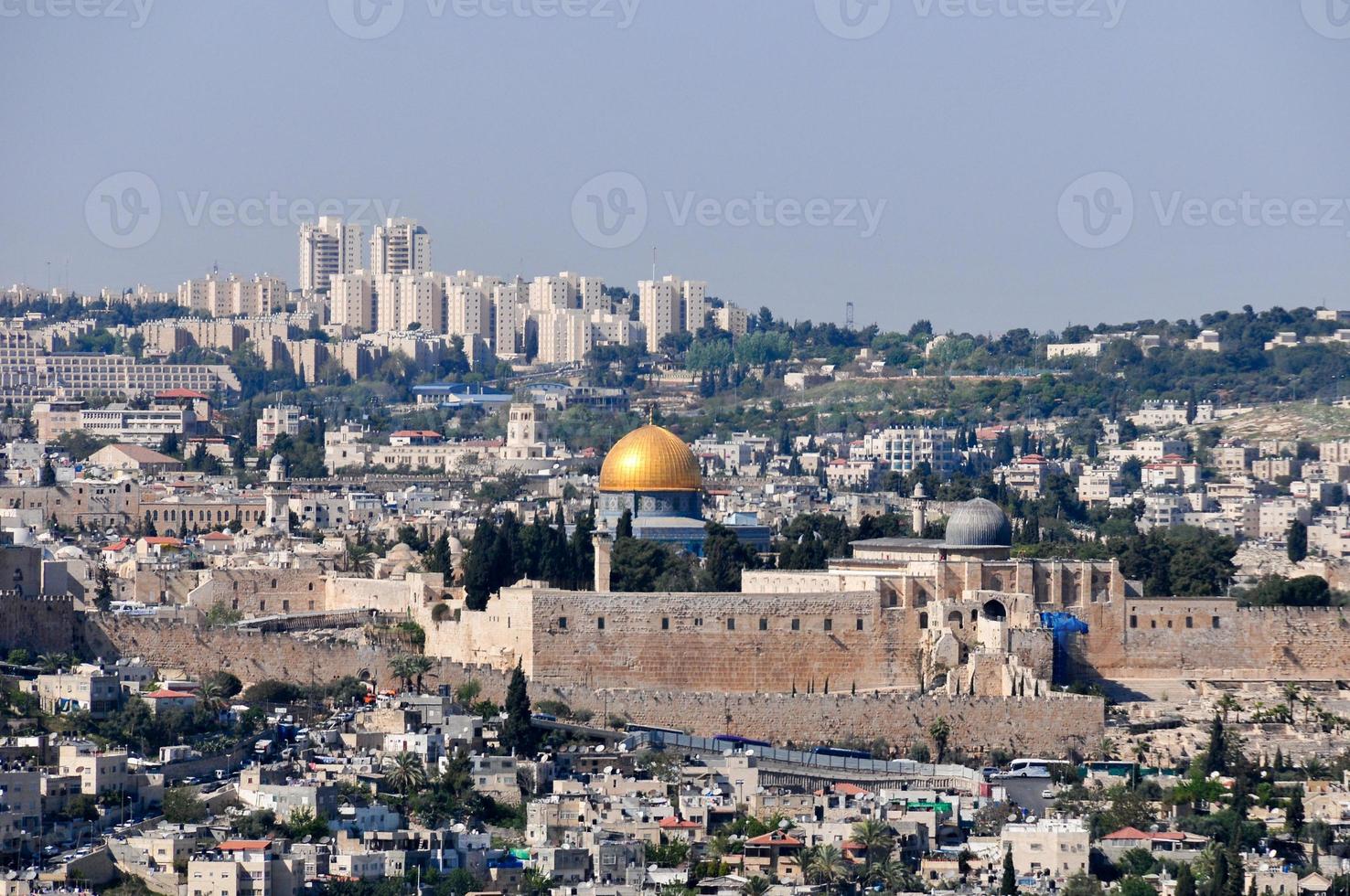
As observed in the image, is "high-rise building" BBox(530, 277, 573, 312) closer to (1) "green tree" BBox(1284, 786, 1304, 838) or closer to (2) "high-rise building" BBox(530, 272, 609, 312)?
(2) "high-rise building" BBox(530, 272, 609, 312)

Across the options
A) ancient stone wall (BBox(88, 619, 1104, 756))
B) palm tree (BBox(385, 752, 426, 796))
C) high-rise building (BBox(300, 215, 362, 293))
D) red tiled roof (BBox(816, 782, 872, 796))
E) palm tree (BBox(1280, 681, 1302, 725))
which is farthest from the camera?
high-rise building (BBox(300, 215, 362, 293))

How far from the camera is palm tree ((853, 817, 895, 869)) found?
130 feet

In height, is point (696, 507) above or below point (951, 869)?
above

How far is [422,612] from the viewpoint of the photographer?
169ft

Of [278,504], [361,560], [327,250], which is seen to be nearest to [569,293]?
[327,250]

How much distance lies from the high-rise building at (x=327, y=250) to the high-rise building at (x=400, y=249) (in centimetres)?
398

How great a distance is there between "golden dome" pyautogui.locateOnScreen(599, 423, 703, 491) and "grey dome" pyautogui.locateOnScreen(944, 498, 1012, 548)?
7444mm

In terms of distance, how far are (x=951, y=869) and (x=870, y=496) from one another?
4494 cm

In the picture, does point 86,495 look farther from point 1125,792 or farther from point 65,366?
point 65,366

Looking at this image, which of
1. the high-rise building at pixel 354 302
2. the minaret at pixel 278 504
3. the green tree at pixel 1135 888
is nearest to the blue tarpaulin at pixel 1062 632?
the green tree at pixel 1135 888


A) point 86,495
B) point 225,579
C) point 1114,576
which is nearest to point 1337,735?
point 1114,576

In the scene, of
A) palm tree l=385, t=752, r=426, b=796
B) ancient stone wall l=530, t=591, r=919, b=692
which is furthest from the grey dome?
palm tree l=385, t=752, r=426, b=796

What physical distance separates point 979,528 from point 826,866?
1212cm

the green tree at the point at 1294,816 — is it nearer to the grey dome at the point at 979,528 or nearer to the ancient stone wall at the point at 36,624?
the grey dome at the point at 979,528
